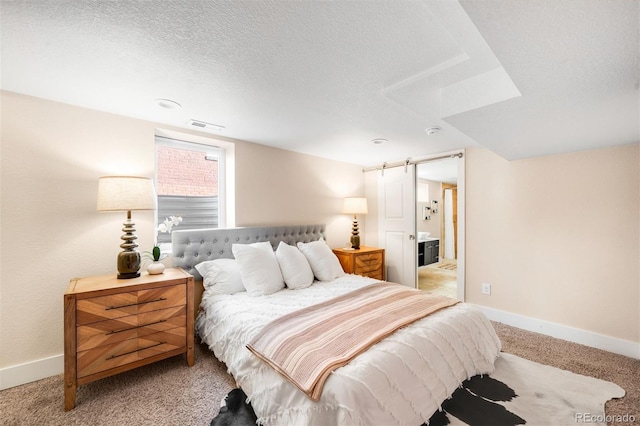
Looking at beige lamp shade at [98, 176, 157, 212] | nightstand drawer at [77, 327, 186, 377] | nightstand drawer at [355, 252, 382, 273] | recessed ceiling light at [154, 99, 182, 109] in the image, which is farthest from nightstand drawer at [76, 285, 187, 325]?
nightstand drawer at [355, 252, 382, 273]

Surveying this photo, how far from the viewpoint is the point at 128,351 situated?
1951 millimetres

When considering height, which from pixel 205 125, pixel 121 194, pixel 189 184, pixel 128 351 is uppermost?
pixel 205 125

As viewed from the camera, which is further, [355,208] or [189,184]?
[355,208]

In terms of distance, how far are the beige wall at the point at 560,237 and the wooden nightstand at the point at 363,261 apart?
1.19 meters

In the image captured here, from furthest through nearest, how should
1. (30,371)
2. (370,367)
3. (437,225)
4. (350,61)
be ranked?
(437,225)
(30,371)
(350,61)
(370,367)

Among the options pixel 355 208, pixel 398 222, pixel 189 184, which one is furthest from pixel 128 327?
pixel 398 222

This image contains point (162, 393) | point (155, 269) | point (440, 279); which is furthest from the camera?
point (440, 279)

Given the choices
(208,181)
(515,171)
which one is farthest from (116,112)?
(515,171)

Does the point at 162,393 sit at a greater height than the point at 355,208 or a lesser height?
lesser

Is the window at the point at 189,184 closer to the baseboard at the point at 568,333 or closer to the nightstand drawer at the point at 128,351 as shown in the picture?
the nightstand drawer at the point at 128,351

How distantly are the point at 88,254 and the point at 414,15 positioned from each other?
293 cm

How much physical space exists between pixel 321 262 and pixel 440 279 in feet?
10.3

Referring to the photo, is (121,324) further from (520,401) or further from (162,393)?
(520,401)

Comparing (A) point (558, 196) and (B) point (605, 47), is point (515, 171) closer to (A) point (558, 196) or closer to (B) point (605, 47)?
(A) point (558, 196)
